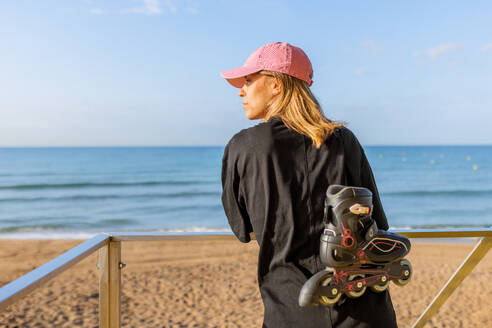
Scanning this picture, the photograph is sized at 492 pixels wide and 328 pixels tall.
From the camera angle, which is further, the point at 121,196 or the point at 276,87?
the point at 121,196

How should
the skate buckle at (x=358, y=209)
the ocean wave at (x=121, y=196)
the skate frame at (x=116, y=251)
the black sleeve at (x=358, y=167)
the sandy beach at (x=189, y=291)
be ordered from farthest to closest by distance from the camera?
the ocean wave at (x=121, y=196) < the sandy beach at (x=189, y=291) < the skate frame at (x=116, y=251) < the black sleeve at (x=358, y=167) < the skate buckle at (x=358, y=209)

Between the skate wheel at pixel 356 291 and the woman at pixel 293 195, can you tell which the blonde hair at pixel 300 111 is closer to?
the woman at pixel 293 195

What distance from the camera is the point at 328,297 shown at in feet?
3.29

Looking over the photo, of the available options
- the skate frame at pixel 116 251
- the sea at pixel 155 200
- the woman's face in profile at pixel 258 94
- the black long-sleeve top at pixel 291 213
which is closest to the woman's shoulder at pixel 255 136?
the black long-sleeve top at pixel 291 213

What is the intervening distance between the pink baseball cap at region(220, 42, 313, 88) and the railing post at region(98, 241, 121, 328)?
2.51ft

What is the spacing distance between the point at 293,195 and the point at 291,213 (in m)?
0.04

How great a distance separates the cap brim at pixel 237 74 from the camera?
3.90 ft

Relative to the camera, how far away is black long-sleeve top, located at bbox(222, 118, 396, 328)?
3.47ft

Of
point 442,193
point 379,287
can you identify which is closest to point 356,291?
point 379,287

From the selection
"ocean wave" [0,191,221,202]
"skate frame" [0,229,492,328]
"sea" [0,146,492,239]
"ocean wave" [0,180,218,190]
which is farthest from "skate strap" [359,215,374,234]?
"ocean wave" [0,180,218,190]

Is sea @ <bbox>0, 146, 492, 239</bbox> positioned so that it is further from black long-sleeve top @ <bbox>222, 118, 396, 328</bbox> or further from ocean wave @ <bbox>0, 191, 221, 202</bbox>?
black long-sleeve top @ <bbox>222, 118, 396, 328</bbox>

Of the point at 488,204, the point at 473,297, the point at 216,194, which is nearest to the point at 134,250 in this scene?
the point at 473,297

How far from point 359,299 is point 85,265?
5950mm

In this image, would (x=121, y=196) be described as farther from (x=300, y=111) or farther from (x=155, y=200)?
(x=300, y=111)
